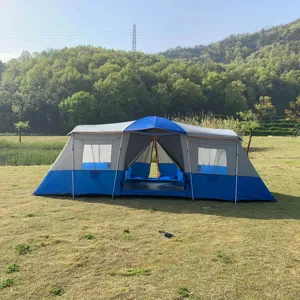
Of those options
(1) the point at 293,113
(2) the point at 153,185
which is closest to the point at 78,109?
(1) the point at 293,113

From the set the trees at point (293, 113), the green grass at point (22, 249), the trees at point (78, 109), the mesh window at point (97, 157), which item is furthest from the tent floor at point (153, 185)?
the trees at point (78, 109)

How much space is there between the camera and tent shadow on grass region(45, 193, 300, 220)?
6.57 m

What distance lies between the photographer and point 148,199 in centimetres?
770

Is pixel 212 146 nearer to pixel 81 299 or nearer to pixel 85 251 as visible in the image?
pixel 85 251

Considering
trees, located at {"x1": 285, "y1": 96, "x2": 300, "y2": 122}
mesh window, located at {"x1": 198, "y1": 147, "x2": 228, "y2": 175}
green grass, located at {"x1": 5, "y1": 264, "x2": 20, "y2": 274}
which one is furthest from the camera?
trees, located at {"x1": 285, "y1": 96, "x2": 300, "y2": 122}

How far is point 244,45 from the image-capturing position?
12719cm

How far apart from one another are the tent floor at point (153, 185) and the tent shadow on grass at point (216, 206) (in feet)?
1.03

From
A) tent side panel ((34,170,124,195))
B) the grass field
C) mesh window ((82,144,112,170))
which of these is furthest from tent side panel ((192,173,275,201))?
mesh window ((82,144,112,170))

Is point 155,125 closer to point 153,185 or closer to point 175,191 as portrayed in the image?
point 175,191

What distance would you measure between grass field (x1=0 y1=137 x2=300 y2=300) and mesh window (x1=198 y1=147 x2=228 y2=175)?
2.34ft

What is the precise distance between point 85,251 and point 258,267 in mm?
2116

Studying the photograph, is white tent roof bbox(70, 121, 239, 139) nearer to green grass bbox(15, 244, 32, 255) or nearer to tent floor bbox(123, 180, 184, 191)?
tent floor bbox(123, 180, 184, 191)

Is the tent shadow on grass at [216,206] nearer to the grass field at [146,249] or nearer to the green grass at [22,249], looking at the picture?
the grass field at [146,249]

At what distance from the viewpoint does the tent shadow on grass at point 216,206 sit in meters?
6.57
